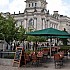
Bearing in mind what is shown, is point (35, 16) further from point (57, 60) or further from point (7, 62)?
point (57, 60)

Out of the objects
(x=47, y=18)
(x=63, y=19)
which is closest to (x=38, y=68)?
(x=47, y=18)

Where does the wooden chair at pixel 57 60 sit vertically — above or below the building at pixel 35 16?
below

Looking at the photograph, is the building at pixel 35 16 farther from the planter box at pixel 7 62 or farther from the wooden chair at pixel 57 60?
the wooden chair at pixel 57 60

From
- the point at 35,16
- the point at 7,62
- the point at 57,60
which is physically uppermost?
the point at 35,16

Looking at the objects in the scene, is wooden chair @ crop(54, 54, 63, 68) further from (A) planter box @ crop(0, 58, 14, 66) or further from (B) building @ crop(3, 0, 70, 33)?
(B) building @ crop(3, 0, 70, 33)

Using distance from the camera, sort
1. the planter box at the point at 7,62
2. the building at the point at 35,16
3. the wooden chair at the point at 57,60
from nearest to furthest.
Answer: the wooden chair at the point at 57,60, the planter box at the point at 7,62, the building at the point at 35,16

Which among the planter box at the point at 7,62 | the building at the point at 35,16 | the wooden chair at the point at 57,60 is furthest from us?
the building at the point at 35,16

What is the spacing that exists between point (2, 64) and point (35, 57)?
2087mm

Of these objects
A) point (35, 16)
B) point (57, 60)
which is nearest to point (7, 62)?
point (57, 60)

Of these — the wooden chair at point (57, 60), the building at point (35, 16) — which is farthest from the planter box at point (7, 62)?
the building at point (35, 16)

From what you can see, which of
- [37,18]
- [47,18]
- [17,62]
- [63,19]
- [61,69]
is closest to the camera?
[61,69]

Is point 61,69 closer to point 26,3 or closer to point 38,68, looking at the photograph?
point 38,68

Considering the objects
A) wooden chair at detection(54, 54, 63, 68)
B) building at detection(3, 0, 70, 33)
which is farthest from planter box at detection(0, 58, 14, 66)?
building at detection(3, 0, 70, 33)

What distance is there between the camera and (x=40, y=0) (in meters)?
88.4
